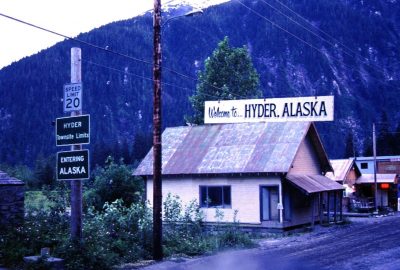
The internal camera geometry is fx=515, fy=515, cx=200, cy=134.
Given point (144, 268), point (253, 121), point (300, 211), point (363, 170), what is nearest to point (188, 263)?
point (144, 268)

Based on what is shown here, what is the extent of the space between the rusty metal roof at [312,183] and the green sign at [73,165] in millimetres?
15547

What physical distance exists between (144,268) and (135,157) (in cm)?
10083

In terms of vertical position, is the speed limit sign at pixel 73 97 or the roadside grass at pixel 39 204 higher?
the speed limit sign at pixel 73 97

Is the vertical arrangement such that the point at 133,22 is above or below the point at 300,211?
above

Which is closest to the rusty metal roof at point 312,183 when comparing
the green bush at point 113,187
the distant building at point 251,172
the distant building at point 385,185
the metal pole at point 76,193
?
the distant building at point 251,172

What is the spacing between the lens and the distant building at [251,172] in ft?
88.7

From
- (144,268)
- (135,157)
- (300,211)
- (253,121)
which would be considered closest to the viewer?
(144,268)

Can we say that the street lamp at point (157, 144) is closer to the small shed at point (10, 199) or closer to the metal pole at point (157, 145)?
the metal pole at point (157, 145)

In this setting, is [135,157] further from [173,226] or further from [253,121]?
[173,226]

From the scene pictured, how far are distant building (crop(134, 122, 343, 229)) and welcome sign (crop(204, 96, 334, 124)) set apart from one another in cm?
50

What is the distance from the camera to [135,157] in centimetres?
11475

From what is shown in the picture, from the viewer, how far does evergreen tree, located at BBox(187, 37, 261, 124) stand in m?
53.3

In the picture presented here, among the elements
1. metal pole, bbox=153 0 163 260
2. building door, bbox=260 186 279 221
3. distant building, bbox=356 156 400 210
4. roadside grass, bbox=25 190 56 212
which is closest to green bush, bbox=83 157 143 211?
roadside grass, bbox=25 190 56 212

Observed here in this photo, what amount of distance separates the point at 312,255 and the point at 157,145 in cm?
641
